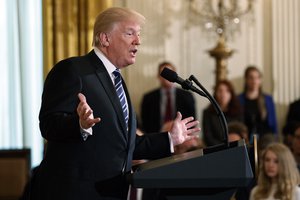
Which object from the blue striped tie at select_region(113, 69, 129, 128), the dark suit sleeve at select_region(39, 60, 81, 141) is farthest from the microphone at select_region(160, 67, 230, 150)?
the dark suit sleeve at select_region(39, 60, 81, 141)

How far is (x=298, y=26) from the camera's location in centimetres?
861

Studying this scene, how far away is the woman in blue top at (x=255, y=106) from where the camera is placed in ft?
25.0

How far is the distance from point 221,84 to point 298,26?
5.80 ft

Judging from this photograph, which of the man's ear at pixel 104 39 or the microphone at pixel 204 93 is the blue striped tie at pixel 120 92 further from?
the microphone at pixel 204 93

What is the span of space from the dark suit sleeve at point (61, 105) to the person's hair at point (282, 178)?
2.19 metres

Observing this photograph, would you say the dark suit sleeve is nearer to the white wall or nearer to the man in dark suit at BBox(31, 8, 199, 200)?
the man in dark suit at BBox(31, 8, 199, 200)

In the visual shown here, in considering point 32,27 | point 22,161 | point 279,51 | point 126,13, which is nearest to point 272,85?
point 279,51

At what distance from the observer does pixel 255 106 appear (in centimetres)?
772

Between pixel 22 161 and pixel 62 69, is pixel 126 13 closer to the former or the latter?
pixel 62 69

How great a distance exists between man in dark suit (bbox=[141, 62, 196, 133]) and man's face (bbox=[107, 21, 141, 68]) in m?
4.64

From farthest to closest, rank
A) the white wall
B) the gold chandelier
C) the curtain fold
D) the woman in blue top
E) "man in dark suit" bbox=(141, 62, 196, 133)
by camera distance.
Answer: the white wall, the gold chandelier, the curtain fold, "man in dark suit" bbox=(141, 62, 196, 133), the woman in blue top

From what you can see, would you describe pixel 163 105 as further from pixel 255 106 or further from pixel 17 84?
pixel 17 84

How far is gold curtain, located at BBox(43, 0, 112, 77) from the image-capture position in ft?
26.9

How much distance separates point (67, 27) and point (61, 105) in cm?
553
